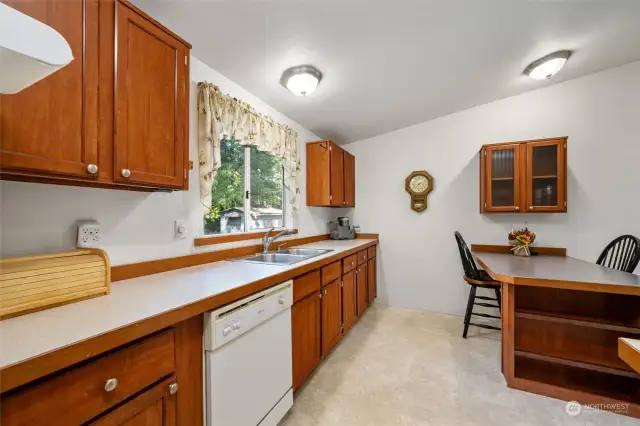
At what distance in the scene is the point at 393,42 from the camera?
196cm

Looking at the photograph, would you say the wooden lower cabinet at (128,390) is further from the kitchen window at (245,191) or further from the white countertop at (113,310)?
the kitchen window at (245,191)

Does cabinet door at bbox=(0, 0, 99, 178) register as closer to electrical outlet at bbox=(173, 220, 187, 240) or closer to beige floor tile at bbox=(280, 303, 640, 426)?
electrical outlet at bbox=(173, 220, 187, 240)

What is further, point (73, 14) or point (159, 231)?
point (159, 231)

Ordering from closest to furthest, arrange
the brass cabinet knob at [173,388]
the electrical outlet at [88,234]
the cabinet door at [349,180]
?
the brass cabinet knob at [173,388] → the electrical outlet at [88,234] → the cabinet door at [349,180]

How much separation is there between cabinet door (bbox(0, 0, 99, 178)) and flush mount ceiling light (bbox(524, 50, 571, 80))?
10.4ft

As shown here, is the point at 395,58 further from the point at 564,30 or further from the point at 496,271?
the point at 496,271

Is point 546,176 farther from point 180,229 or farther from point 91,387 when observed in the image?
point 91,387

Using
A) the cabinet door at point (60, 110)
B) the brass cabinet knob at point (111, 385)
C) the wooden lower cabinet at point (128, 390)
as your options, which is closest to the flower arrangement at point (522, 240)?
the wooden lower cabinet at point (128, 390)

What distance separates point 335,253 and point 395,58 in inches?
63.1

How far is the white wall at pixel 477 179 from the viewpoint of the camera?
9.37 ft

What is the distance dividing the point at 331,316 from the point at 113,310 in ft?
5.49

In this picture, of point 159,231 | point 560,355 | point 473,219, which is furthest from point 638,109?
point 159,231

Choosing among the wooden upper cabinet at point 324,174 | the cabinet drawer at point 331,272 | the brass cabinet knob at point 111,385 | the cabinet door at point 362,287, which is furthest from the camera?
the wooden upper cabinet at point 324,174

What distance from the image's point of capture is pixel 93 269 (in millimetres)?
1132
